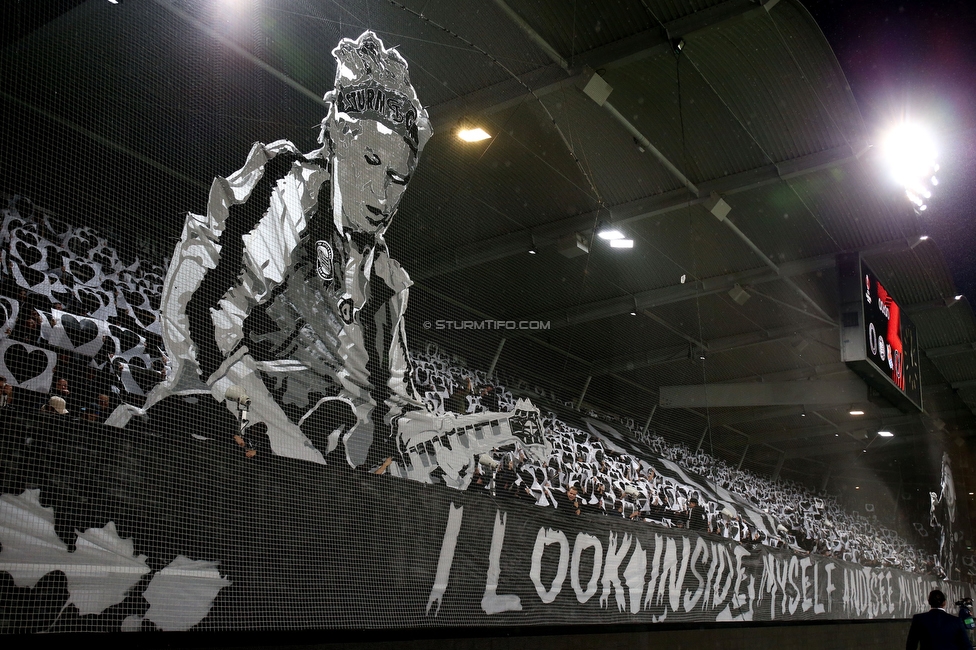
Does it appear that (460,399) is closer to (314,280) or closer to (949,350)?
(314,280)

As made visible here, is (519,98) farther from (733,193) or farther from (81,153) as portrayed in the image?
(733,193)

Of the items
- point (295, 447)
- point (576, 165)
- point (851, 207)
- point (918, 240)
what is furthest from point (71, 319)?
point (918, 240)

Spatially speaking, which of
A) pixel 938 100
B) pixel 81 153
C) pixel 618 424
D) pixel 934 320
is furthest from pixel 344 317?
pixel 934 320

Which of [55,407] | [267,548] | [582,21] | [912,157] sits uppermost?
[912,157]

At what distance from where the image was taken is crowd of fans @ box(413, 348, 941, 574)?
3523 mm

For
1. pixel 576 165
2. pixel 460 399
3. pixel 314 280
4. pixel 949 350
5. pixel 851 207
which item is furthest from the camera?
pixel 949 350

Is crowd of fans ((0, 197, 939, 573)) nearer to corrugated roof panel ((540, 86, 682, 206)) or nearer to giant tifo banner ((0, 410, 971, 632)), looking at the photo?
giant tifo banner ((0, 410, 971, 632))

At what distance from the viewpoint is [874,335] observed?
7.60 metres

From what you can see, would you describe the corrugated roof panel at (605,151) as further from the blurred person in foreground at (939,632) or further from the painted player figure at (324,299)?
the blurred person in foreground at (939,632)

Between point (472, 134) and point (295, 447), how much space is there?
159 centimetres

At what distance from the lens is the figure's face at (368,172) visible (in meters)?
3.16

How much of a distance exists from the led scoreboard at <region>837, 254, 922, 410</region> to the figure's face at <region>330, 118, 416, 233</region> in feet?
17.2

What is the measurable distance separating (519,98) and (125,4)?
1.92 meters

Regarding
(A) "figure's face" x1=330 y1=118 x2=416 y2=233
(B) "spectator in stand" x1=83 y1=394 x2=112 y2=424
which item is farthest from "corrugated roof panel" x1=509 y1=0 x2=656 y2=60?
(B) "spectator in stand" x1=83 y1=394 x2=112 y2=424
